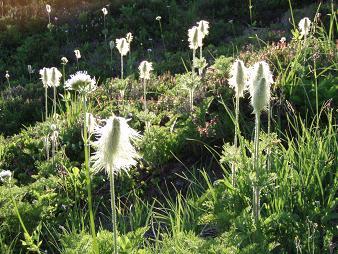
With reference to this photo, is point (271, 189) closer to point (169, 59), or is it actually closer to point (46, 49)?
point (169, 59)

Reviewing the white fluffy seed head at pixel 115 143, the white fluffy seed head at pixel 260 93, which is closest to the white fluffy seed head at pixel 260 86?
the white fluffy seed head at pixel 260 93

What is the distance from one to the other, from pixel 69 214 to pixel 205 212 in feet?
3.80

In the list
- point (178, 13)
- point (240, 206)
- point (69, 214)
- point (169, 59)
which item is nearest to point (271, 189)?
point (240, 206)

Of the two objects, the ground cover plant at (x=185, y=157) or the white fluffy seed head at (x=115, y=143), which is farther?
the ground cover plant at (x=185, y=157)

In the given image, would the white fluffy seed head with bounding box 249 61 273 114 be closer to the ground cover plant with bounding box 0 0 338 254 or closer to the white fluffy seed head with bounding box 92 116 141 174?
the ground cover plant with bounding box 0 0 338 254

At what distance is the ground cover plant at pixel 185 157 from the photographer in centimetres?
387

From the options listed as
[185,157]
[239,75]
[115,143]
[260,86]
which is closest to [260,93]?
[260,86]

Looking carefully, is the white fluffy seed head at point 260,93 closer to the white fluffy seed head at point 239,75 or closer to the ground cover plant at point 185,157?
the ground cover plant at point 185,157

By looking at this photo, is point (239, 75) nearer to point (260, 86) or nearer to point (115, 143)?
point (260, 86)

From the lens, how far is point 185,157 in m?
6.14

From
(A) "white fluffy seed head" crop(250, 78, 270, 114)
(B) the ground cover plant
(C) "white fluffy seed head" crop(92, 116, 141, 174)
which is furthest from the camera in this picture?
(B) the ground cover plant

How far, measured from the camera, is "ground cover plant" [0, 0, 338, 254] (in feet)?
12.7

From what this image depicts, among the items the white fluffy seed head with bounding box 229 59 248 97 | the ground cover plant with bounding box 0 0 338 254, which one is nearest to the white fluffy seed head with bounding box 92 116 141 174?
the ground cover plant with bounding box 0 0 338 254

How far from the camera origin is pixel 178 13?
14172mm
